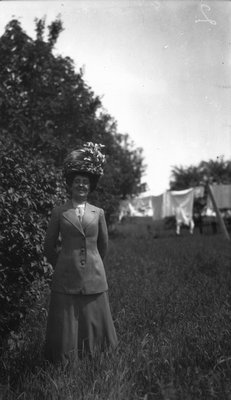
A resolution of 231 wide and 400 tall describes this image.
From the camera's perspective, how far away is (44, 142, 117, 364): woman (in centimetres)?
328

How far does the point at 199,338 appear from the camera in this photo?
11.6 feet

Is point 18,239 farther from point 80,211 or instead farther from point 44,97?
point 44,97

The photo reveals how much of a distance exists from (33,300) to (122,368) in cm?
182

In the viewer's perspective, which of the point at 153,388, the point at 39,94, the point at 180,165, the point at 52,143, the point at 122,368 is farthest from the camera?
the point at 180,165

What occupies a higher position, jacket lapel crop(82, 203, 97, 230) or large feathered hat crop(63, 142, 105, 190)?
large feathered hat crop(63, 142, 105, 190)

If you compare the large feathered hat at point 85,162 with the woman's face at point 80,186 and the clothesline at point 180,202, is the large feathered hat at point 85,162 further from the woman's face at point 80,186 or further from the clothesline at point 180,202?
the clothesline at point 180,202

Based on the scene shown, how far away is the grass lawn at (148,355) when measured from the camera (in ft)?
9.07

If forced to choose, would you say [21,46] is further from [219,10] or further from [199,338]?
[199,338]

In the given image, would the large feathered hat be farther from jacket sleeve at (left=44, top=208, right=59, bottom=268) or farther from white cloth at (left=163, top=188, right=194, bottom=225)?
white cloth at (left=163, top=188, right=194, bottom=225)

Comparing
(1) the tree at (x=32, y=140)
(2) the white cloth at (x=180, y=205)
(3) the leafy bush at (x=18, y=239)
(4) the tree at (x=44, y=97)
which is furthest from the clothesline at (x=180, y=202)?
(3) the leafy bush at (x=18, y=239)

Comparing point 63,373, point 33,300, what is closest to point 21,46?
point 33,300

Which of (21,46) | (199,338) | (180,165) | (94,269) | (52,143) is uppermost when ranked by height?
(180,165)

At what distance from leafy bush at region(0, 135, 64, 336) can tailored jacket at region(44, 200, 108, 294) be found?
2.01 feet

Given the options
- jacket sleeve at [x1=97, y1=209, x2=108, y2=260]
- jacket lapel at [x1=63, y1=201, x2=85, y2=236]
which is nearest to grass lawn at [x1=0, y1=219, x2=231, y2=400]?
jacket sleeve at [x1=97, y1=209, x2=108, y2=260]
